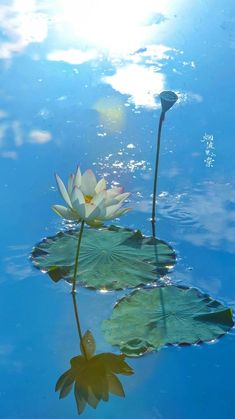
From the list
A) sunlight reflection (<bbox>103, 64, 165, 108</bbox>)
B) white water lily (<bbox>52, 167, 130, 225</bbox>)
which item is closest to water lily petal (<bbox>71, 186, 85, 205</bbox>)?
white water lily (<bbox>52, 167, 130, 225</bbox>)

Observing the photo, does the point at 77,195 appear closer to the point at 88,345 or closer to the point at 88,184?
the point at 88,184

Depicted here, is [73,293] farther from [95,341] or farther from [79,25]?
[79,25]

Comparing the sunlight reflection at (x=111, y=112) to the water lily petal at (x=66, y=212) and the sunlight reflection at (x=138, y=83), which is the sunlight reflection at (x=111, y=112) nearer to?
the sunlight reflection at (x=138, y=83)

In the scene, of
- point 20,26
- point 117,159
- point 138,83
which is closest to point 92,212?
point 117,159

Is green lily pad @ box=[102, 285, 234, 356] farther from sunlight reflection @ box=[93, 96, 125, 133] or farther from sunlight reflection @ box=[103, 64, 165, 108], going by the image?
sunlight reflection @ box=[103, 64, 165, 108]

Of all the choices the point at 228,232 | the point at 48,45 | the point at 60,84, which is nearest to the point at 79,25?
the point at 48,45

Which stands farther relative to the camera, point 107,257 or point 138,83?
point 138,83
